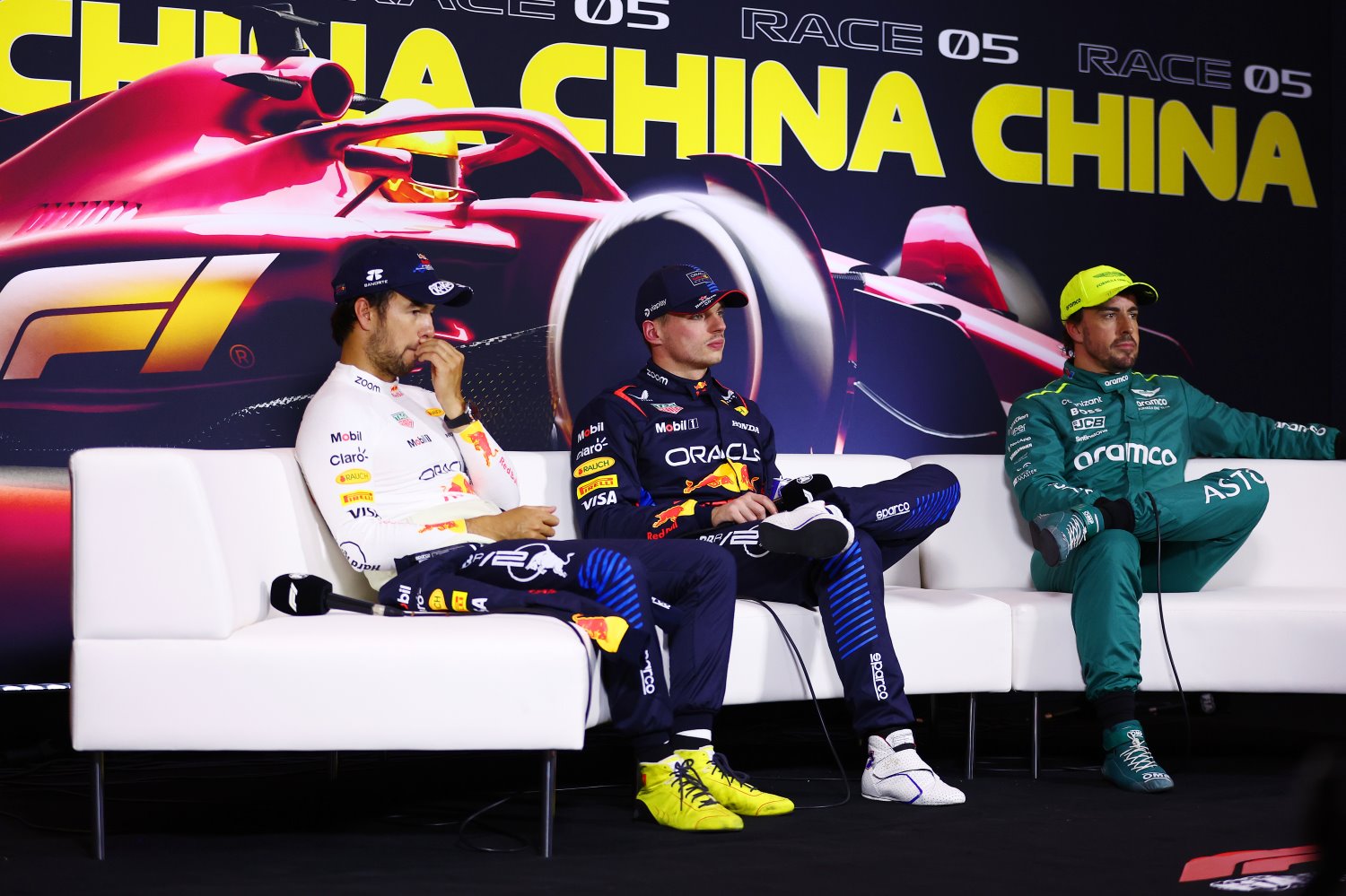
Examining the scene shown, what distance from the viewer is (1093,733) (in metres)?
4.07

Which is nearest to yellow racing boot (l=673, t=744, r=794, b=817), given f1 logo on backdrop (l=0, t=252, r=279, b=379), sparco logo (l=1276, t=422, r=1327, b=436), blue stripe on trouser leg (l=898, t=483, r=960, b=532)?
blue stripe on trouser leg (l=898, t=483, r=960, b=532)

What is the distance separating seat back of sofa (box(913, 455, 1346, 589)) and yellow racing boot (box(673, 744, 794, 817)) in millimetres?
1084

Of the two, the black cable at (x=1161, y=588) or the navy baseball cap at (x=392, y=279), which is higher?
the navy baseball cap at (x=392, y=279)

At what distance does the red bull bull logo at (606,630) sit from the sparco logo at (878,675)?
62 cm

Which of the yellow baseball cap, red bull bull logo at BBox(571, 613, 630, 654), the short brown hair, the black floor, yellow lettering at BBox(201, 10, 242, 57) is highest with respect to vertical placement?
yellow lettering at BBox(201, 10, 242, 57)

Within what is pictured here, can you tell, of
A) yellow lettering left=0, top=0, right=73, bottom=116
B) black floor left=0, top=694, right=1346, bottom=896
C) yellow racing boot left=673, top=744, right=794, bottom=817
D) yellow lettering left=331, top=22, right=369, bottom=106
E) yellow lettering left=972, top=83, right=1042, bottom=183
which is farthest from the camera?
yellow lettering left=972, top=83, right=1042, bottom=183

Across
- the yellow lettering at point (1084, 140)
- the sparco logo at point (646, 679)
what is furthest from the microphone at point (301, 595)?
the yellow lettering at point (1084, 140)

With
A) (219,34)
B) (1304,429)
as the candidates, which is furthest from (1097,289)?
(219,34)

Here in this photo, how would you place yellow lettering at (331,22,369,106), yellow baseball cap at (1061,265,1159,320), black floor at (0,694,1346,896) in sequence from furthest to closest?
yellow lettering at (331,22,369,106) < yellow baseball cap at (1061,265,1159,320) < black floor at (0,694,1346,896)

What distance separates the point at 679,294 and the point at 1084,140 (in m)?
1.87

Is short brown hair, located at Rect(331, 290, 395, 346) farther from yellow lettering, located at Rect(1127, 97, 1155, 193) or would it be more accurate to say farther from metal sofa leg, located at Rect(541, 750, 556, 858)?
yellow lettering, located at Rect(1127, 97, 1155, 193)

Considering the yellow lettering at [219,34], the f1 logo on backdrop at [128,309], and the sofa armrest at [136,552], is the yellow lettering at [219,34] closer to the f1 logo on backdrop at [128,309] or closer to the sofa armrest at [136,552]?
the f1 logo on backdrop at [128,309]

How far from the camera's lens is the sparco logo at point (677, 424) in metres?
3.47

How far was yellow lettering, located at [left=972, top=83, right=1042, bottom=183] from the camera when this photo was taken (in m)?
4.61
